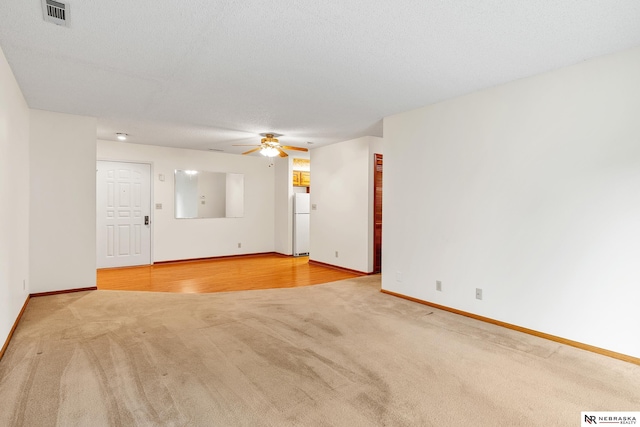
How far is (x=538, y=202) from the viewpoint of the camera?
3.14m

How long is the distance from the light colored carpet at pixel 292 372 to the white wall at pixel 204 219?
3261 millimetres

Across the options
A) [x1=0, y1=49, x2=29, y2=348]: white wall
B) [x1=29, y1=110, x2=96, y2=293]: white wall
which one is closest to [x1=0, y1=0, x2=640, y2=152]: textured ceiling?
[x1=0, y1=49, x2=29, y2=348]: white wall

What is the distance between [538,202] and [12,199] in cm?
497

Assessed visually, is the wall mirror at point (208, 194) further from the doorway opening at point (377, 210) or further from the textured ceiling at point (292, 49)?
the doorway opening at point (377, 210)

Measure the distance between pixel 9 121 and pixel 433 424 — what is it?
4.19 metres

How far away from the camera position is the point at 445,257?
3.92m

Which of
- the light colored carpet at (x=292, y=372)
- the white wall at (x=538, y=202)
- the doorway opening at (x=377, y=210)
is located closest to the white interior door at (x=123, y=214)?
→ the light colored carpet at (x=292, y=372)

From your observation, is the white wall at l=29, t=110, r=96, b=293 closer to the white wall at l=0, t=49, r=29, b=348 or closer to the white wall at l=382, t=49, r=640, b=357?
the white wall at l=0, t=49, r=29, b=348

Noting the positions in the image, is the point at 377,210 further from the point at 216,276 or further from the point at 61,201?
the point at 61,201

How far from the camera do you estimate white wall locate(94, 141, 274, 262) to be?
22.2 ft

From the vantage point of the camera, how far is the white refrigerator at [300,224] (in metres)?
7.96

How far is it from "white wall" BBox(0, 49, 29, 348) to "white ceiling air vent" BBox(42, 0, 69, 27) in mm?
876

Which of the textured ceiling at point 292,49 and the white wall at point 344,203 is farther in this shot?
the white wall at point 344,203

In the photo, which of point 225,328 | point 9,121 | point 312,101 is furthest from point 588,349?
point 9,121
